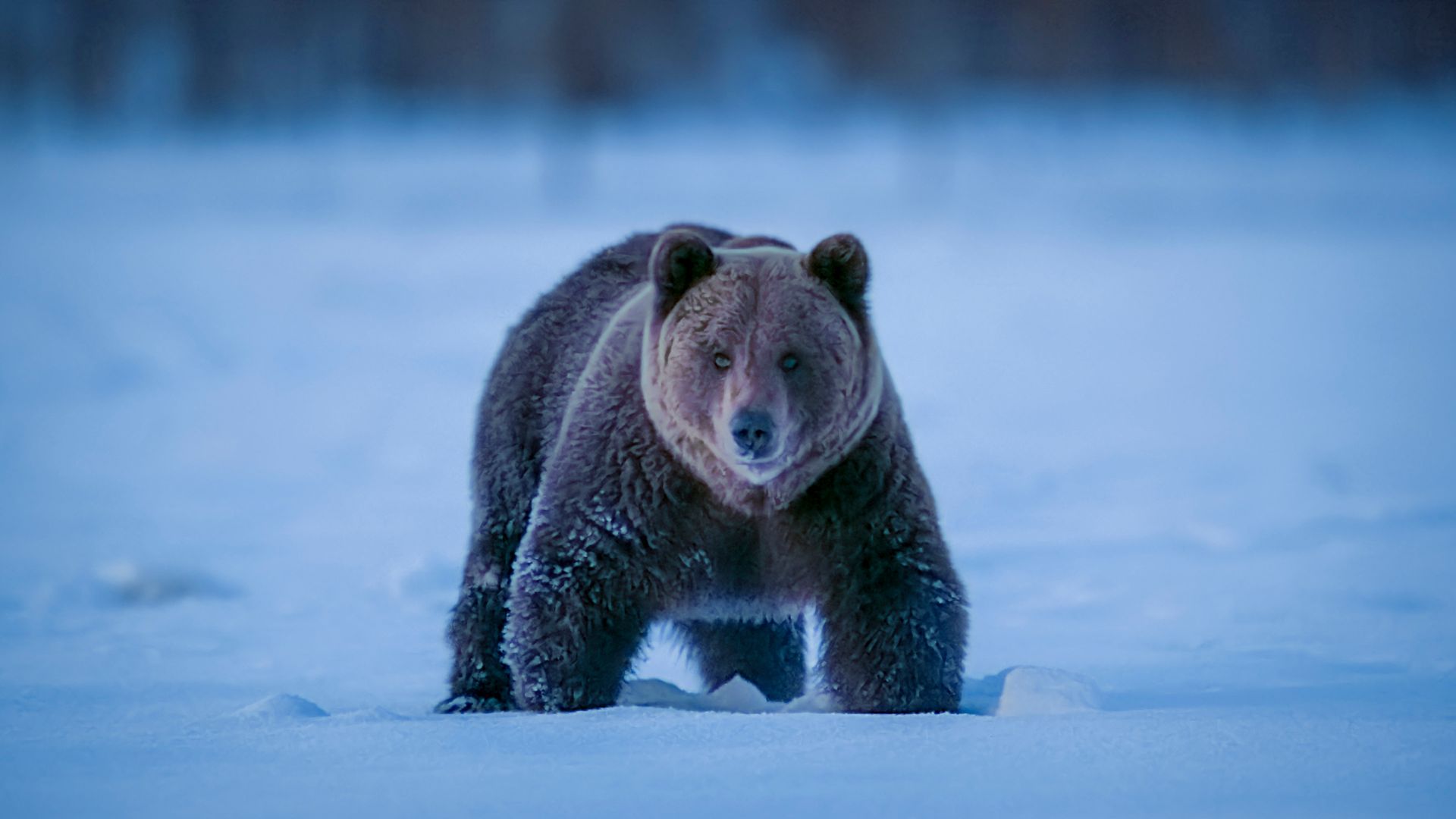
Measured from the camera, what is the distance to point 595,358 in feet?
14.6

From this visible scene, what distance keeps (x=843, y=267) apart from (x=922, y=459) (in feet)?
19.5

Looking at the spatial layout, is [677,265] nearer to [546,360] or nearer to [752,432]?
[752,432]

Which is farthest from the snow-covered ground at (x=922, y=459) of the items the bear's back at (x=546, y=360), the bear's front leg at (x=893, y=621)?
the bear's back at (x=546, y=360)

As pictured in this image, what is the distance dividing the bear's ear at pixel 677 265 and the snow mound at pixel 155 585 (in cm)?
333

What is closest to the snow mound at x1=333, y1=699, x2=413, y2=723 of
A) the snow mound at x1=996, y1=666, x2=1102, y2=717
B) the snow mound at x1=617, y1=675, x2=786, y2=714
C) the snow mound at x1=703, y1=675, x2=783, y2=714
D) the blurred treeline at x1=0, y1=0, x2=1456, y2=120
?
the snow mound at x1=617, y1=675, x2=786, y2=714

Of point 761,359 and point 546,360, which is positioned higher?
point 761,359

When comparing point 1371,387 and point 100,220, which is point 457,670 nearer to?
point 1371,387

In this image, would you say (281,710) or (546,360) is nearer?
(281,710)

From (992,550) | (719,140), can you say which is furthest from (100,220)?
(992,550)

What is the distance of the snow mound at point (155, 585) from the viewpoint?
6492 mm

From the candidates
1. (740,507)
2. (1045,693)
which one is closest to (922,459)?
(1045,693)

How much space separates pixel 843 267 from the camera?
4.07 meters

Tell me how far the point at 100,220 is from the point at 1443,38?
33.6m

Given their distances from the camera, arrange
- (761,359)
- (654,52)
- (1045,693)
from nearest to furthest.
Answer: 1. (761,359)
2. (1045,693)
3. (654,52)
